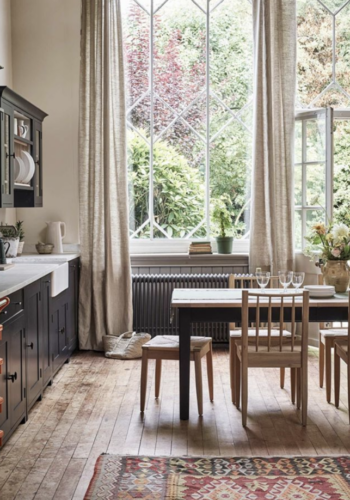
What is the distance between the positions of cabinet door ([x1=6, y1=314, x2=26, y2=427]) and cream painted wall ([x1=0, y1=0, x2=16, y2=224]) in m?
2.19

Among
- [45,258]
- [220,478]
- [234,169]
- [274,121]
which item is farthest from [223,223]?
[220,478]

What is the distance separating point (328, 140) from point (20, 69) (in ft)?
9.37

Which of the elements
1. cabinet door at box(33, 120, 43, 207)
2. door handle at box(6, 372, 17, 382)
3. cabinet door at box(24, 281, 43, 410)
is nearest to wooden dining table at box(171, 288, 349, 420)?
cabinet door at box(24, 281, 43, 410)

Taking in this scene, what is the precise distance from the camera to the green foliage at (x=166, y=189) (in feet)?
22.2

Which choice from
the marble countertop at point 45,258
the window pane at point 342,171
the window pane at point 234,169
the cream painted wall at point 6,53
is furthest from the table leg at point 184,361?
the window pane at point 342,171

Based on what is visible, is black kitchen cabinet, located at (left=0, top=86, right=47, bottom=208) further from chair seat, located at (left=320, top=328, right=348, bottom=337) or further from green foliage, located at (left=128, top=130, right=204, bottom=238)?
chair seat, located at (left=320, top=328, right=348, bottom=337)

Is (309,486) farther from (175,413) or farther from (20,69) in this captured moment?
(20,69)

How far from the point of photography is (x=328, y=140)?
20.6ft

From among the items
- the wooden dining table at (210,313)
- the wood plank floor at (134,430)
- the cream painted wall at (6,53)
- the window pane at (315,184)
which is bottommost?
the wood plank floor at (134,430)

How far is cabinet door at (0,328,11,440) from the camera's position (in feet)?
11.9

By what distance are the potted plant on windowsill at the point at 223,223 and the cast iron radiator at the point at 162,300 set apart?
0.29m

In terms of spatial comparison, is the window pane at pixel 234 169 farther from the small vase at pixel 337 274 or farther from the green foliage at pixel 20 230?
the small vase at pixel 337 274

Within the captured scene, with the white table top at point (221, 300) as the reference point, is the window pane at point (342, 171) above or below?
above

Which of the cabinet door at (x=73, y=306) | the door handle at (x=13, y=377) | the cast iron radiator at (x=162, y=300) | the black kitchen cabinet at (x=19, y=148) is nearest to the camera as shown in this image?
the door handle at (x=13, y=377)
